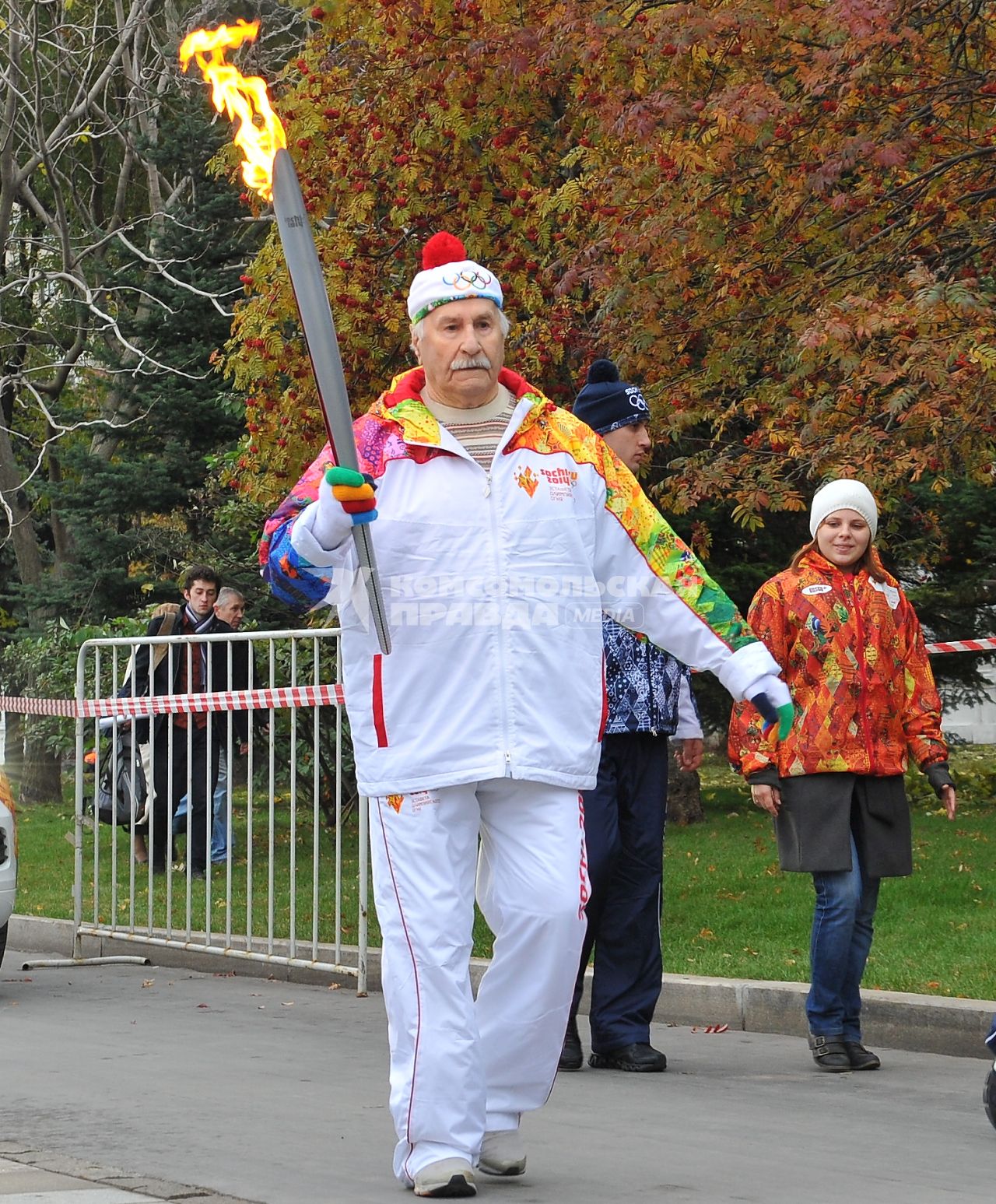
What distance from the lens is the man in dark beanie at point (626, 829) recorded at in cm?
684

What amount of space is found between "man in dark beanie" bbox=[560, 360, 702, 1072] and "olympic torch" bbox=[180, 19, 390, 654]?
2.35 meters

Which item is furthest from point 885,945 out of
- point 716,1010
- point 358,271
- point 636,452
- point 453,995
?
point 358,271

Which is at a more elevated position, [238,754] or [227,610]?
[227,610]

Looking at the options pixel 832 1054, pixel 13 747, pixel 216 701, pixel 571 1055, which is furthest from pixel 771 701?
pixel 13 747

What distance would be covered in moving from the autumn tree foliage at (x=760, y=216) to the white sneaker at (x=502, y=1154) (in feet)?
17.5

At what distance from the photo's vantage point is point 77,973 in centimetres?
991

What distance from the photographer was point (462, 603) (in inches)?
186

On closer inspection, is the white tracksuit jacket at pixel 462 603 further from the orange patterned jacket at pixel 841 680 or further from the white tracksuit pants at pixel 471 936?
the orange patterned jacket at pixel 841 680

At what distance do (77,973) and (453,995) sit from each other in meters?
5.74

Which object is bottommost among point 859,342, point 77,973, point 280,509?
point 77,973

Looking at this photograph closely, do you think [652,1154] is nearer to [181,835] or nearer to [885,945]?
[885,945]

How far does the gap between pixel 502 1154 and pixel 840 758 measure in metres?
2.37

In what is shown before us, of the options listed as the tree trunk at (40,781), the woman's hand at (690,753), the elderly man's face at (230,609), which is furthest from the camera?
the tree trunk at (40,781)

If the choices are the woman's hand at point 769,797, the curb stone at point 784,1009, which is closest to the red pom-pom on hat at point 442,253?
the woman's hand at point 769,797
